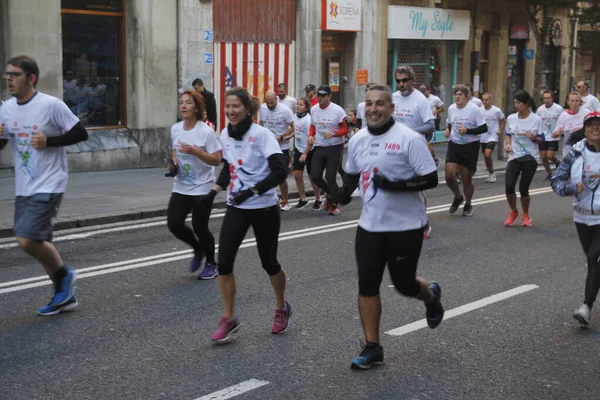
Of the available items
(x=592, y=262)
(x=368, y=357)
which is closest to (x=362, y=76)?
(x=592, y=262)

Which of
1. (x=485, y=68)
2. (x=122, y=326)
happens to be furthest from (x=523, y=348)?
(x=485, y=68)

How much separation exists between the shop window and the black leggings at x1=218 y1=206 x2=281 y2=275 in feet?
40.0

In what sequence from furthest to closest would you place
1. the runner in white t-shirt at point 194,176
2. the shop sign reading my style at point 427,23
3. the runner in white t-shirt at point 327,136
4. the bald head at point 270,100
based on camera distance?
the shop sign reading my style at point 427,23 → the bald head at point 270,100 → the runner in white t-shirt at point 327,136 → the runner in white t-shirt at point 194,176

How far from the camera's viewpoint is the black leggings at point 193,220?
8523 millimetres

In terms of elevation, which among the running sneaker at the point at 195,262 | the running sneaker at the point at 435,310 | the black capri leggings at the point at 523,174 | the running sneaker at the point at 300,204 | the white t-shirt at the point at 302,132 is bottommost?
the running sneaker at the point at 300,204

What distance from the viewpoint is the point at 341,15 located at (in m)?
23.8

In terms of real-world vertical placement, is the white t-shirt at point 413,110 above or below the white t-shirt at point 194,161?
above

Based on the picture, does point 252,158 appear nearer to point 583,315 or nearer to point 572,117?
point 583,315

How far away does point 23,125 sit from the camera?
7.09 m

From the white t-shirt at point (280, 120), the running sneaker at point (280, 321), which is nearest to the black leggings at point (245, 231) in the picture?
the running sneaker at point (280, 321)

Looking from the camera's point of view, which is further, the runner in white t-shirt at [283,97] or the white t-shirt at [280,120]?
the runner in white t-shirt at [283,97]

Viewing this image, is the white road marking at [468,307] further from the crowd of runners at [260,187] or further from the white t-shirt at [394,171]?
the white t-shirt at [394,171]

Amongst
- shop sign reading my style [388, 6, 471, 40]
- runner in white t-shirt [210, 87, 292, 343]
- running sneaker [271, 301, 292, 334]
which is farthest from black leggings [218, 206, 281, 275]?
shop sign reading my style [388, 6, 471, 40]

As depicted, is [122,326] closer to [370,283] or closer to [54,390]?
[54,390]
